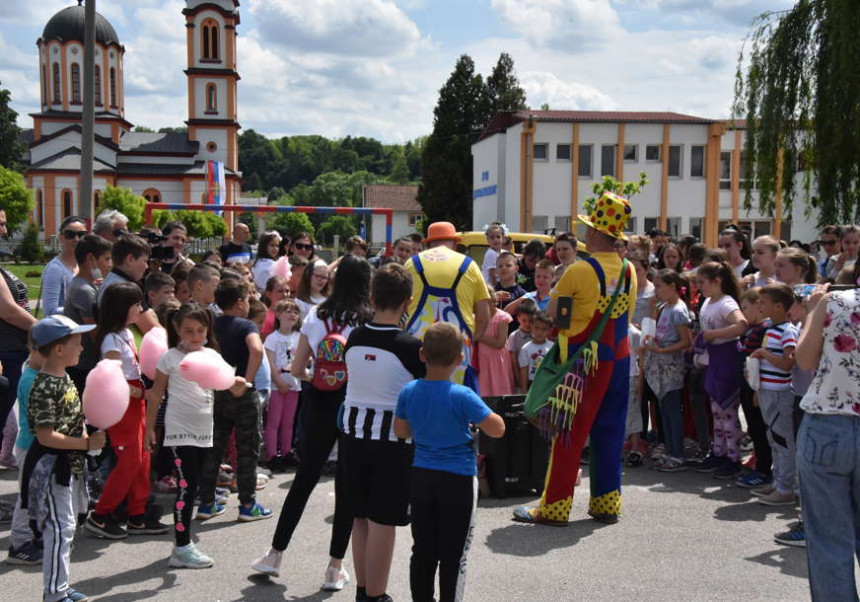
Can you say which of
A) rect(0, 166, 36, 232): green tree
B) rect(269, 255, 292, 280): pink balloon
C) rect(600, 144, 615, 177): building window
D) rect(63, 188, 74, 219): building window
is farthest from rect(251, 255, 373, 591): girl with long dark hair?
rect(63, 188, 74, 219): building window

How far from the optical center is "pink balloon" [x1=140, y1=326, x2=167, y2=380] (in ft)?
18.4

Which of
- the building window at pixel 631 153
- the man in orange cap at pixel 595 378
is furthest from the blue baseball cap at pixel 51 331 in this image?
the building window at pixel 631 153

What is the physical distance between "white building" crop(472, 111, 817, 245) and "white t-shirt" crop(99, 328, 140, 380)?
147ft

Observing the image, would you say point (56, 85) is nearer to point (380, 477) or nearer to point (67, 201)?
point (67, 201)

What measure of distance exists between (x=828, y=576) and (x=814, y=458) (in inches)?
21.6

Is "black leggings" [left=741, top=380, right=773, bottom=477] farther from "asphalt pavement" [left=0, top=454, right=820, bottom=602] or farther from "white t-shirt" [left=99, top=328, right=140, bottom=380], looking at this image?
"white t-shirt" [left=99, top=328, right=140, bottom=380]

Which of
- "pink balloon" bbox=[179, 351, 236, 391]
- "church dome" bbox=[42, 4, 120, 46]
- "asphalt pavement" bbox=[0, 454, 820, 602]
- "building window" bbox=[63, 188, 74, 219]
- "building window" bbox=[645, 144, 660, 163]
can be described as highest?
"church dome" bbox=[42, 4, 120, 46]

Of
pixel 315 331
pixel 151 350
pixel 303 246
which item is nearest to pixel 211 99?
pixel 303 246

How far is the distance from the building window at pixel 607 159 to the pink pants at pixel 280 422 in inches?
1726

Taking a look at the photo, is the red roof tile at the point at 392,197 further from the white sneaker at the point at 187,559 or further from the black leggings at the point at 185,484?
the white sneaker at the point at 187,559

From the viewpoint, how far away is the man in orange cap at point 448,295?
18.8 ft

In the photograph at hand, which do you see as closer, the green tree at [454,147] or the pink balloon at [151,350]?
the pink balloon at [151,350]

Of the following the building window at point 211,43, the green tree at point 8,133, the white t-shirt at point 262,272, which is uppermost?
the building window at point 211,43

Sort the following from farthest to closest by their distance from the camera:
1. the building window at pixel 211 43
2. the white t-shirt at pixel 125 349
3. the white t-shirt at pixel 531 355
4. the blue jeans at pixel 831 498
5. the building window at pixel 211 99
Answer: the building window at pixel 211 99 < the building window at pixel 211 43 < the white t-shirt at pixel 531 355 < the white t-shirt at pixel 125 349 < the blue jeans at pixel 831 498
